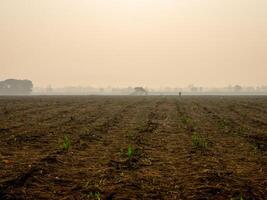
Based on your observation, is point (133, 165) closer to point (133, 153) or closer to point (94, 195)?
point (133, 153)

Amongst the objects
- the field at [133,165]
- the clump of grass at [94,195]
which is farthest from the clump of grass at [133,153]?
the clump of grass at [94,195]

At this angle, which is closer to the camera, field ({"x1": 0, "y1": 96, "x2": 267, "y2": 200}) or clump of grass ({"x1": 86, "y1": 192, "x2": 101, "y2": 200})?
clump of grass ({"x1": 86, "y1": 192, "x2": 101, "y2": 200})

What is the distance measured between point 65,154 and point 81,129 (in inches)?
322

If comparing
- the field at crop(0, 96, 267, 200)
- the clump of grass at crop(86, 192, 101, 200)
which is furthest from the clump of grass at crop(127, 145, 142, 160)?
the clump of grass at crop(86, 192, 101, 200)

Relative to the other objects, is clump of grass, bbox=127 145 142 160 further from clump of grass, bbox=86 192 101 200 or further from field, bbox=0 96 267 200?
clump of grass, bbox=86 192 101 200

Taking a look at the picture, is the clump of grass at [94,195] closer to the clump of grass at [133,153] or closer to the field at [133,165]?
the field at [133,165]

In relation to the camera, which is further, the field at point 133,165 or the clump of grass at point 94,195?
the field at point 133,165

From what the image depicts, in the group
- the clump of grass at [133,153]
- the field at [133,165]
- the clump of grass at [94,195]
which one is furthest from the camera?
the clump of grass at [133,153]

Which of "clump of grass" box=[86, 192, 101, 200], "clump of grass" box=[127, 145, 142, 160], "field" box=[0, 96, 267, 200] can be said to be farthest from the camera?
"clump of grass" box=[127, 145, 142, 160]

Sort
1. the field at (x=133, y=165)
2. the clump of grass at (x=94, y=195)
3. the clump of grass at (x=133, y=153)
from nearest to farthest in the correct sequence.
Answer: the clump of grass at (x=94, y=195) < the field at (x=133, y=165) < the clump of grass at (x=133, y=153)

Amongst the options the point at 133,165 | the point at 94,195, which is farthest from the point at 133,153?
the point at 94,195

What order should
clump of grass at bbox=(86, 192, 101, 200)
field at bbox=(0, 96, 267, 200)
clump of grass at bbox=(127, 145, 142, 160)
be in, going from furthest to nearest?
clump of grass at bbox=(127, 145, 142, 160)
field at bbox=(0, 96, 267, 200)
clump of grass at bbox=(86, 192, 101, 200)

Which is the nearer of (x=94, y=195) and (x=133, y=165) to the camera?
(x=94, y=195)

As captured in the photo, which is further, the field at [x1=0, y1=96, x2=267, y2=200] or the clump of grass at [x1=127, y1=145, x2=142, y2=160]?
the clump of grass at [x1=127, y1=145, x2=142, y2=160]
